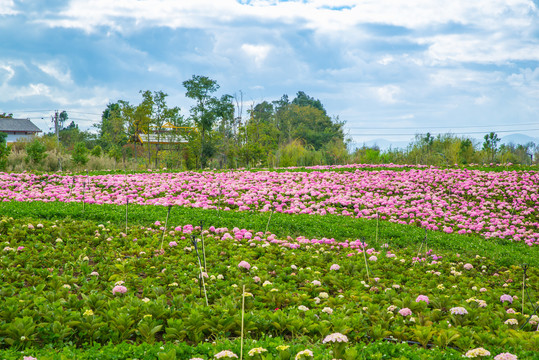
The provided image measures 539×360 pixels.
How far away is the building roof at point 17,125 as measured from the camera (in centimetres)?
6319

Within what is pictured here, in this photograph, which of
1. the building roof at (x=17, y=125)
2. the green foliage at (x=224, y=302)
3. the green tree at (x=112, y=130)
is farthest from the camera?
the building roof at (x=17, y=125)

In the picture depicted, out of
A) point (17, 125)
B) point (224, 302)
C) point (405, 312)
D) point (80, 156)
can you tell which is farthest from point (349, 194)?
point (17, 125)

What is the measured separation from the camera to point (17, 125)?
64.8m

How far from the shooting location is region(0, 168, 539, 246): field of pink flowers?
37.5ft

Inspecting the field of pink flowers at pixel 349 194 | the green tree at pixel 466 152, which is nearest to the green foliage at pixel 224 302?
the field of pink flowers at pixel 349 194

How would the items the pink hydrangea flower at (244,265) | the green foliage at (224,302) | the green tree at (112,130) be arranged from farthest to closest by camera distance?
1. the green tree at (112,130)
2. the pink hydrangea flower at (244,265)
3. the green foliage at (224,302)

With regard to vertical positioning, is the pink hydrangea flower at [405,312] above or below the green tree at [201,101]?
below

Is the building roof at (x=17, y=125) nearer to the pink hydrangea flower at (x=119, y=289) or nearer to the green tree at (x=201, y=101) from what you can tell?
the green tree at (x=201, y=101)

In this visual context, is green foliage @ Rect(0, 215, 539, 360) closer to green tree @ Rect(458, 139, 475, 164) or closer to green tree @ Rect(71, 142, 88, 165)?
green tree @ Rect(71, 142, 88, 165)

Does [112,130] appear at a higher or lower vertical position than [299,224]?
higher

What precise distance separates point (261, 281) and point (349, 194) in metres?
8.73

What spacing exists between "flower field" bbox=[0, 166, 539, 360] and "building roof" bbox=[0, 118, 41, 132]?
198ft

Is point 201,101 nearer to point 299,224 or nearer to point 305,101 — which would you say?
point 299,224

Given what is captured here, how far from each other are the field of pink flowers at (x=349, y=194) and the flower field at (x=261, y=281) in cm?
10
